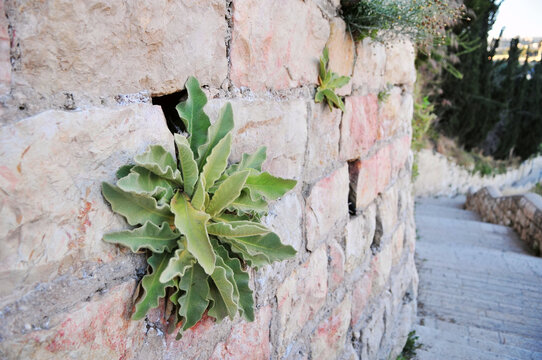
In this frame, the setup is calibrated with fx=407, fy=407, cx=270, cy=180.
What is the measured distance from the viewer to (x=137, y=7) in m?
0.72

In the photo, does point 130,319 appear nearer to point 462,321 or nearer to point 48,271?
point 48,271

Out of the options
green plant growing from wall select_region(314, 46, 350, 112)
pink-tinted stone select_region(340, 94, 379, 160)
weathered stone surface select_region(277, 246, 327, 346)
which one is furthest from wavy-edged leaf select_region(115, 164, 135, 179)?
pink-tinted stone select_region(340, 94, 379, 160)

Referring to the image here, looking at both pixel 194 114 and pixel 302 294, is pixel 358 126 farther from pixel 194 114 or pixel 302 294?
pixel 194 114

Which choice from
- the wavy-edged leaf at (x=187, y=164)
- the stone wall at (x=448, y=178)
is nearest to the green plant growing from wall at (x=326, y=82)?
the wavy-edged leaf at (x=187, y=164)

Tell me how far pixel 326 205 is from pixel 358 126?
470 mm

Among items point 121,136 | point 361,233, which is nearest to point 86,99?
point 121,136

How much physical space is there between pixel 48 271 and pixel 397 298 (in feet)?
7.97

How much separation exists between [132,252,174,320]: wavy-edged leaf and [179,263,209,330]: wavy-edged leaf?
4 centimetres

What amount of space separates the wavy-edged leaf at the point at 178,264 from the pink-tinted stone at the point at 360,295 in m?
1.22

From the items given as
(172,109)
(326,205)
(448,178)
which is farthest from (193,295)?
(448,178)

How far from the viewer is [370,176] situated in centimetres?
199

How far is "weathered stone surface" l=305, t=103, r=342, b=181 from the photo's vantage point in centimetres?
138

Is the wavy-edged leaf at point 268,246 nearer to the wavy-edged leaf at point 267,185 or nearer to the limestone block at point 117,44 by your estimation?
the wavy-edged leaf at point 267,185

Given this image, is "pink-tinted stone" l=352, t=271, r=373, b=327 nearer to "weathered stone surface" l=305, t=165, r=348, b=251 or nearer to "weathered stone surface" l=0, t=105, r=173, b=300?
"weathered stone surface" l=305, t=165, r=348, b=251
